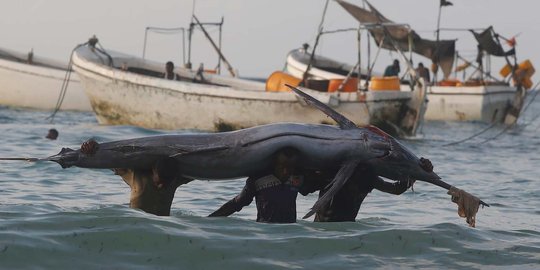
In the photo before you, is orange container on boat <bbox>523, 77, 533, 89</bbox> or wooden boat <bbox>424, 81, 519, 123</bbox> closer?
wooden boat <bbox>424, 81, 519, 123</bbox>

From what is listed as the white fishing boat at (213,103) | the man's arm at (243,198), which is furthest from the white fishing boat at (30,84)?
the man's arm at (243,198)

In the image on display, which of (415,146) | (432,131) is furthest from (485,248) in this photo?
(432,131)

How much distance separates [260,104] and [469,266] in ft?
43.4

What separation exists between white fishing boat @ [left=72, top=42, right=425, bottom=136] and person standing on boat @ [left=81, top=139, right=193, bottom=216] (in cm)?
1140

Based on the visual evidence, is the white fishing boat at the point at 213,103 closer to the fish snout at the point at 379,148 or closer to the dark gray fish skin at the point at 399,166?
the dark gray fish skin at the point at 399,166

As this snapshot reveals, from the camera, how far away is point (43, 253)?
707 centimetres

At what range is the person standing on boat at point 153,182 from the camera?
7566 millimetres

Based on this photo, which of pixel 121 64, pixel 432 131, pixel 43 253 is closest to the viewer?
pixel 43 253

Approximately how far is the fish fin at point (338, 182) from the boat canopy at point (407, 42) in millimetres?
19218

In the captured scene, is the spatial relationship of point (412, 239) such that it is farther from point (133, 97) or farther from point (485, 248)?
point (133, 97)

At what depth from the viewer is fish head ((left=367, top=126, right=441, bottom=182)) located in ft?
25.5

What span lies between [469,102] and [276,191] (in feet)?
Result: 79.5

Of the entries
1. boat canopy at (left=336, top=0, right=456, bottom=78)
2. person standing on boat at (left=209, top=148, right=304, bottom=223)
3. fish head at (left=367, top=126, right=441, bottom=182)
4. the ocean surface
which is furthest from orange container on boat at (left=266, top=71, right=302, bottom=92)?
fish head at (left=367, top=126, right=441, bottom=182)

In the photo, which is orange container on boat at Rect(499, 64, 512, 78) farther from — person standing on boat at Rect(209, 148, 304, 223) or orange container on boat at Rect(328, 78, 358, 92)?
person standing on boat at Rect(209, 148, 304, 223)
